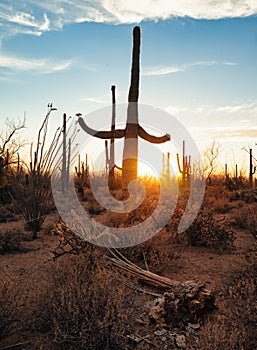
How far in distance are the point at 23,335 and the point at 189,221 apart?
168 inches

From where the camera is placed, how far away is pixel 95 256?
477 centimetres

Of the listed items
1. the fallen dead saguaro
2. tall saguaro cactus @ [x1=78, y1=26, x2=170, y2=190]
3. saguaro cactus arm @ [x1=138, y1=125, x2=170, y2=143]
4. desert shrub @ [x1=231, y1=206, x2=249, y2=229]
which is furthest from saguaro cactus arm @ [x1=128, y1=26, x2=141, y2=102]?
the fallen dead saguaro

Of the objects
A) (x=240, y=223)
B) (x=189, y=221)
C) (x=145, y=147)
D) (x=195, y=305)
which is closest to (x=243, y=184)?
(x=145, y=147)

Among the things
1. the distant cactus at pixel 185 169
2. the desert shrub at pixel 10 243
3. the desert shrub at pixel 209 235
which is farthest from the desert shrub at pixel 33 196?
the distant cactus at pixel 185 169

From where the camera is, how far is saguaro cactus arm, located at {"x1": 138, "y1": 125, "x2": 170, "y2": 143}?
37.4 ft

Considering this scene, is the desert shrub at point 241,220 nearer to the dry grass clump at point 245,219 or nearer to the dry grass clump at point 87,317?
the dry grass clump at point 245,219

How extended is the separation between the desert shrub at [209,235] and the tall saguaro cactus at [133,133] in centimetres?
459

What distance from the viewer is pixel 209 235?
6.44 m

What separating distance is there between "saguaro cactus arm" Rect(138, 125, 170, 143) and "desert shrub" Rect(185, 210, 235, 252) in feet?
16.8

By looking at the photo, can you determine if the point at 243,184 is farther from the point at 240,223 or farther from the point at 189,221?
the point at 189,221

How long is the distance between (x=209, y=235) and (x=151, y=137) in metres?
5.68

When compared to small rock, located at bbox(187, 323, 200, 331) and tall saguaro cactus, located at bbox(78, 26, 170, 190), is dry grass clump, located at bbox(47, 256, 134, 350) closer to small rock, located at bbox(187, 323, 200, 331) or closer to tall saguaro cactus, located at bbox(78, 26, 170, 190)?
small rock, located at bbox(187, 323, 200, 331)

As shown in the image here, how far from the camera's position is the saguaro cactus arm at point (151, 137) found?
11406mm

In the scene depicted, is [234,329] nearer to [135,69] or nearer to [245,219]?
[245,219]
